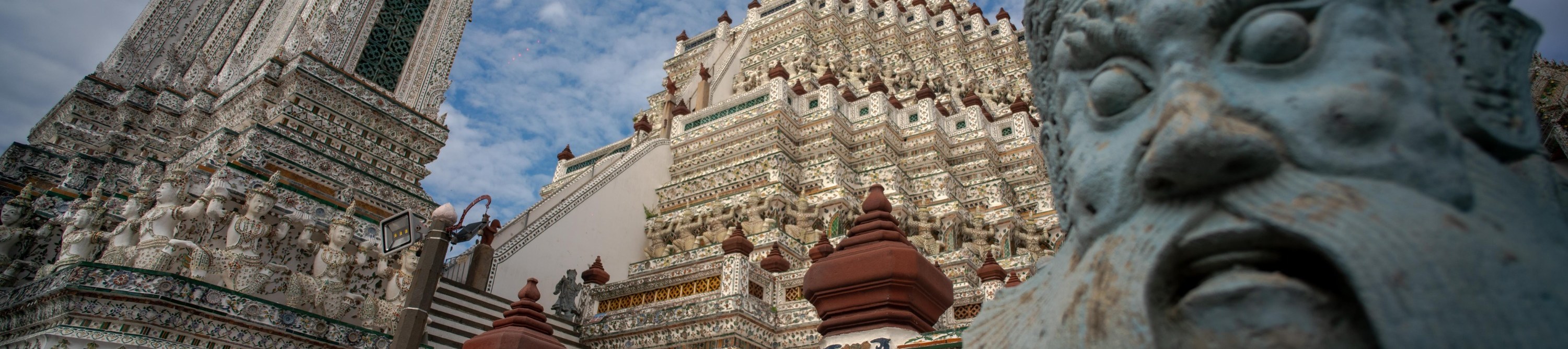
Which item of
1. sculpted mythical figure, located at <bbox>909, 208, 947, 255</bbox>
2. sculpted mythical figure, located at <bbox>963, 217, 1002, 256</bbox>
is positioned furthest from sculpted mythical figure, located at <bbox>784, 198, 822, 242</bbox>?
sculpted mythical figure, located at <bbox>963, 217, 1002, 256</bbox>

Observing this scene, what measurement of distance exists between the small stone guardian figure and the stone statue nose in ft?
25.1

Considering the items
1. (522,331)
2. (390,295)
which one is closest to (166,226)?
(390,295)

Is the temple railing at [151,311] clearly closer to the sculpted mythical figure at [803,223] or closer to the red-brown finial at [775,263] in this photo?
the red-brown finial at [775,263]

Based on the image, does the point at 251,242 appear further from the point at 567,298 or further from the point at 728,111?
the point at 728,111

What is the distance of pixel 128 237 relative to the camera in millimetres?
5598

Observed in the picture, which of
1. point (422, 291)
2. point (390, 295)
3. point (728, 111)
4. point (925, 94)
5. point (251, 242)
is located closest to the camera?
point (422, 291)

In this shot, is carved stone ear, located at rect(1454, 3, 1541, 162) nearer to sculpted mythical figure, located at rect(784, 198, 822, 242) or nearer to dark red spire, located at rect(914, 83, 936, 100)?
sculpted mythical figure, located at rect(784, 198, 822, 242)

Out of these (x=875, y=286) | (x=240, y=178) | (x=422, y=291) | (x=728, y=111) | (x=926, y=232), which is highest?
(x=728, y=111)

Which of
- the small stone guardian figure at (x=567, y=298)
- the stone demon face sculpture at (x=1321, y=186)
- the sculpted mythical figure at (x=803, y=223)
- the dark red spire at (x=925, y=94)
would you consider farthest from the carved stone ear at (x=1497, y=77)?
the dark red spire at (x=925, y=94)

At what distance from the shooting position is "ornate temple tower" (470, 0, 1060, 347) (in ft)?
25.1

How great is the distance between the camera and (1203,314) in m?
0.92

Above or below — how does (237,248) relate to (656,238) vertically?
below

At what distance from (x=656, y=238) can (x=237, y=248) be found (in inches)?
222

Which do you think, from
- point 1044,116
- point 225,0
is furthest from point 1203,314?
point 225,0
